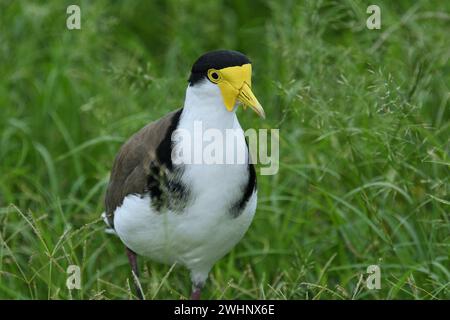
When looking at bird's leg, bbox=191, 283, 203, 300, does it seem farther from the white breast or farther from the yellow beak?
the yellow beak

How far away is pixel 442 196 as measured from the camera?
3824mm

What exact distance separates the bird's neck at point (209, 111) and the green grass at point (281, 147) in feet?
1.46

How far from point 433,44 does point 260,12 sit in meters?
1.60

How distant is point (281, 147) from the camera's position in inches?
181

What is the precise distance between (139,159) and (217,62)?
1.64 ft

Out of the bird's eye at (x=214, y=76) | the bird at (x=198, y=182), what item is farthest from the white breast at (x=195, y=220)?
the bird's eye at (x=214, y=76)

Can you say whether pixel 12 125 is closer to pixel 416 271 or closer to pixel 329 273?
pixel 329 273

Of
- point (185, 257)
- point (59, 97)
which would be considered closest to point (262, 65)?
point (59, 97)

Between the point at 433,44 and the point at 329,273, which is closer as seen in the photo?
the point at 329,273

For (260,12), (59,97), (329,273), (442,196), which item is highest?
(260,12)

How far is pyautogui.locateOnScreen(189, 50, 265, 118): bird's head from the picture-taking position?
327 cm

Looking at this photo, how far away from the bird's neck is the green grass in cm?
44

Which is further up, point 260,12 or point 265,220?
point 260,12

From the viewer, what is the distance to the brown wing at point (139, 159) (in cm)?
339
